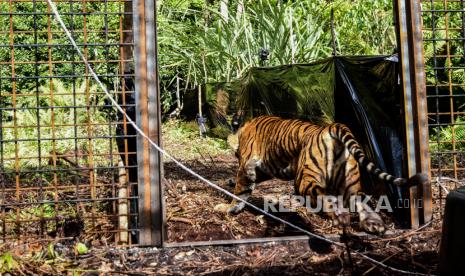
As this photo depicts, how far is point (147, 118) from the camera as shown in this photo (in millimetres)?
5152

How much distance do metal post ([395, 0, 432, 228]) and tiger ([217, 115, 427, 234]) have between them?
0.37 m

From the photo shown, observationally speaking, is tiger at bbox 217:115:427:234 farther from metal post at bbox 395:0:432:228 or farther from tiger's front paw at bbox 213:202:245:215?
metal post at bbox 395:0:432:228

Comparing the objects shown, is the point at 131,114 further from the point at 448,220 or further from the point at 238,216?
the point at 448,220

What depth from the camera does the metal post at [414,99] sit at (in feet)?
18.5

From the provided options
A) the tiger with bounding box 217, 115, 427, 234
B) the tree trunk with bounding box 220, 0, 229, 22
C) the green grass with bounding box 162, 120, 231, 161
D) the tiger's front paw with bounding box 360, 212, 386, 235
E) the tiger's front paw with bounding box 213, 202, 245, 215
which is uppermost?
the tree trunk with bounding box 220, 0, 229, 22

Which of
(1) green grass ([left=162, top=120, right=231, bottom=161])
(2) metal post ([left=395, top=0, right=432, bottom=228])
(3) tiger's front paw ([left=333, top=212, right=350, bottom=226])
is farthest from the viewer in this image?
(1) green grass ([left=162, top=120, right=231, bottom=161])

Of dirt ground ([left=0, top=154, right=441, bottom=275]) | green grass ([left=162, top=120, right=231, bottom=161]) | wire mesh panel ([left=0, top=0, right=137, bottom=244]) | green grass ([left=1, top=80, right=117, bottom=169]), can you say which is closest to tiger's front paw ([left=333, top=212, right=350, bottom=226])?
dirt ground ([left=0, top=154, right=441, bottom=275])

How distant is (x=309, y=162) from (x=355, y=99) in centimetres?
117

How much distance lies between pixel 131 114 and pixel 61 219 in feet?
3.45

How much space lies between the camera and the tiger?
544cm

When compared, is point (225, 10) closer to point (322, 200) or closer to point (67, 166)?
point (67, 166)

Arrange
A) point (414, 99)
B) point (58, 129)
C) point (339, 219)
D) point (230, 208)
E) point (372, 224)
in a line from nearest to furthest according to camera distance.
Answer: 1. point (372, 224)
2. point (339, 219)
3. point (414, 99)
4. point (230, 208)
5. point (58, 129)

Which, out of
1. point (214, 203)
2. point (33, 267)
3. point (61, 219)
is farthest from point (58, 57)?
point (33, 267)

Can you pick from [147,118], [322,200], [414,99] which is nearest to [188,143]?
[322,200]
